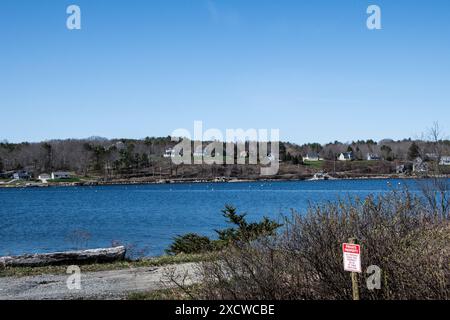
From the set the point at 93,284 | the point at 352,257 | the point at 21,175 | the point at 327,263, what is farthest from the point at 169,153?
the point at 352,257

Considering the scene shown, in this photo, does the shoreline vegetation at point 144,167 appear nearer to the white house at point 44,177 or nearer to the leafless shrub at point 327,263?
the white house at point 44,177

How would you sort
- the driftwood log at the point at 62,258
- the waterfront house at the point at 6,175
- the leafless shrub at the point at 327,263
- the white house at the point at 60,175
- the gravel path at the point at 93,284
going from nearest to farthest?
1. the leafless shrub at the point at 327,263
2. the gravel path at the point at 93,284
3. the driftwood log at the point at 62,258
4. the white house at the point at 60,175
5. the waterfront house at the point at 6,175

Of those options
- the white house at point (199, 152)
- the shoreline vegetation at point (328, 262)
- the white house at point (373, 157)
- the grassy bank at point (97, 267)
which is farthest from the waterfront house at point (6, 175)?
the shoreline vegetation at point (328, 262)

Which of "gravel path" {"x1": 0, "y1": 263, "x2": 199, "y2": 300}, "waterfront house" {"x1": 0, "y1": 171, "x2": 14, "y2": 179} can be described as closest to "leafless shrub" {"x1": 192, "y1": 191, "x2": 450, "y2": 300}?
"gravel path" {"x1": 0, "y1": 263, "x2": 199, "y2": 300}

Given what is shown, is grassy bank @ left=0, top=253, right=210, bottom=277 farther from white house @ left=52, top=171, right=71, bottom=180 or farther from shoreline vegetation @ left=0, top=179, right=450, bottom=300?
white house @ left=52, top=171, right=71, bottom=180

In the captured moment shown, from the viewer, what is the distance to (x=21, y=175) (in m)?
164

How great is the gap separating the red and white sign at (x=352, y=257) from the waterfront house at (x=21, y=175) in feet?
551

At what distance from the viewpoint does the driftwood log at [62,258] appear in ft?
50.1

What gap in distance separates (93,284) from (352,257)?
7549 millimetres

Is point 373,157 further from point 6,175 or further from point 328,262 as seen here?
point 328,262

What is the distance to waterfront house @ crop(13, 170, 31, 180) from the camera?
532 ft
